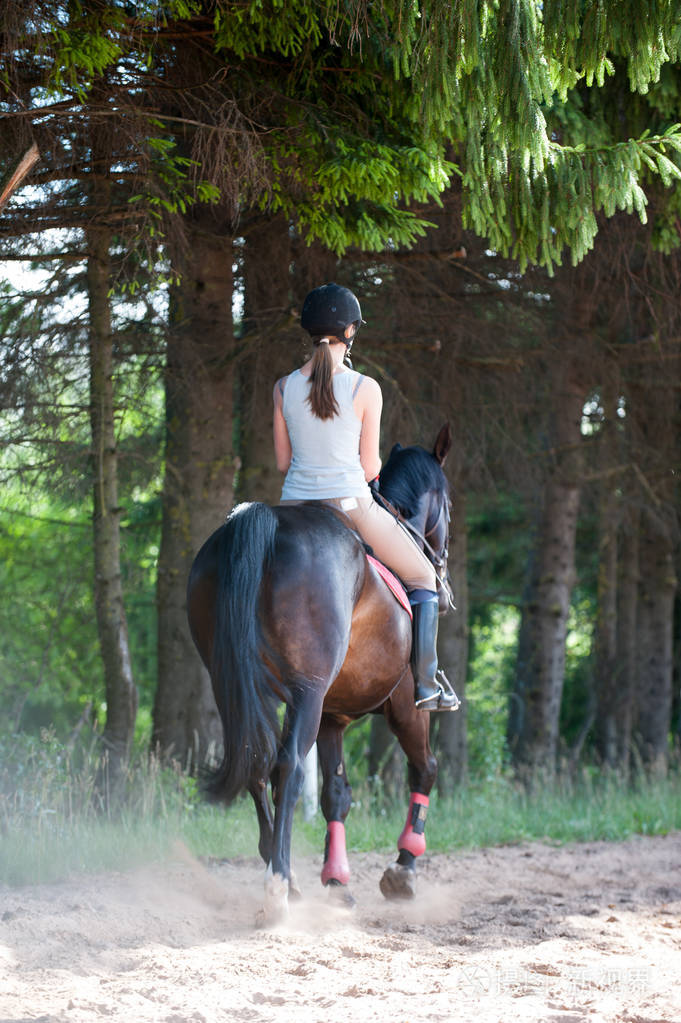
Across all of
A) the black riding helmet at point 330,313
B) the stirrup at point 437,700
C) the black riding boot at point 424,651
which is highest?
the black riding helmet at point 330,313

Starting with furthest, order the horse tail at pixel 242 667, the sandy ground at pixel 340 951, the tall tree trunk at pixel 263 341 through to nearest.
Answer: the tall tree trunk at pixel 263 341 → the horse tail at pixel 242 667 → the sandy ground at pixel 340 951

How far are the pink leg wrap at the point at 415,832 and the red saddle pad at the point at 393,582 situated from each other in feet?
4.27

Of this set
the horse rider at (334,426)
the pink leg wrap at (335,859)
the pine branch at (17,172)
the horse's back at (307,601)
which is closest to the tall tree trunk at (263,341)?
the pine branch at (17,172)

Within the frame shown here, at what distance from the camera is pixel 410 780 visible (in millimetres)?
6109

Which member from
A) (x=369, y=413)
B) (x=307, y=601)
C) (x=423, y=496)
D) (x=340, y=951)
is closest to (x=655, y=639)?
(x=423, y=496)

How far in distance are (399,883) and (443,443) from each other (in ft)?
8.71

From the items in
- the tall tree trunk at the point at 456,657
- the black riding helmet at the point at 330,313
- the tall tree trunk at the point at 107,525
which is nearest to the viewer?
the black riding helmet at the point at 330,313

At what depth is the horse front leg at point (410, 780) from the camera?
568cm

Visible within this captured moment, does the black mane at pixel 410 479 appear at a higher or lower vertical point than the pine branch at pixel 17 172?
lower

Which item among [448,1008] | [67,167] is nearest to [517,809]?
[448,1008]

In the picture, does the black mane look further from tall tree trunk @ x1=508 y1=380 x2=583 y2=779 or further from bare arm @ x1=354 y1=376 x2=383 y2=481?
tall tree trunk @ x1=508 y1=380 x2=583 y2=779

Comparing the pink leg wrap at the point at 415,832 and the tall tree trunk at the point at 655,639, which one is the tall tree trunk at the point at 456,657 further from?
the pink leg wrap at the point at 415,832

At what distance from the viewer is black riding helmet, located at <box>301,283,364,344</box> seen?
518 centimetres

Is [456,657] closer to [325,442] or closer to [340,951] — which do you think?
[325,442]
